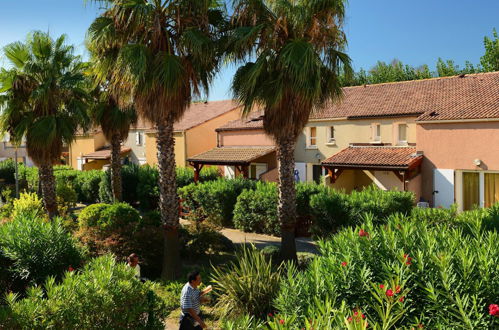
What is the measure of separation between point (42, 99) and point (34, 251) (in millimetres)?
9435

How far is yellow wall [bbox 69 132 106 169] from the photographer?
1716 inches

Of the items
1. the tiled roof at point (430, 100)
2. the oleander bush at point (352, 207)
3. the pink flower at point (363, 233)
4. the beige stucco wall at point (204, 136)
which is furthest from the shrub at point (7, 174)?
the pink flower at point (363, 233)

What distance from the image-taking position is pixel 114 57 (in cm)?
1223

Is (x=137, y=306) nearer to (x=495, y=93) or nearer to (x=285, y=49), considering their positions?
(x=285, y=49)

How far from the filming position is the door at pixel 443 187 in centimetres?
1969

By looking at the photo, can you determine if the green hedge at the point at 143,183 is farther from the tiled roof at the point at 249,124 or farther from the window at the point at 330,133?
the window at the point at 330,133

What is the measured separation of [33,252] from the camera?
8.59 metres

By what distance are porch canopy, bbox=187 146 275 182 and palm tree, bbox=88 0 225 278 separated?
13.0m

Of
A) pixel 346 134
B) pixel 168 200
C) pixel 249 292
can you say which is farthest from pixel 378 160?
pixel 249 292

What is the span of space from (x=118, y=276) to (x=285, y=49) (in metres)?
7.36

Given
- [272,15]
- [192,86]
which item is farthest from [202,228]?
[272,15]

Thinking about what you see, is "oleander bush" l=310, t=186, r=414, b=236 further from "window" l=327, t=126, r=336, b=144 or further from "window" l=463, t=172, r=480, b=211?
"window" l=327, t=126, r=336, b=144

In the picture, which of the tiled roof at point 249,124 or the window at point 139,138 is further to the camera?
the window at point 139,138

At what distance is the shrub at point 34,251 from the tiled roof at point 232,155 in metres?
18.3
